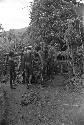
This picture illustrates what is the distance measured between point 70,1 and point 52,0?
165 centimetres

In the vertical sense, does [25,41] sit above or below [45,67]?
above

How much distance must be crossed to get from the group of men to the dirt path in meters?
0.68

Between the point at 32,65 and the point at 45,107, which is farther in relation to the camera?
the point at 32,65

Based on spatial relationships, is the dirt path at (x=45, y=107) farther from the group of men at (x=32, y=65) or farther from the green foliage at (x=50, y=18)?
the green foliage at (x=50, y=18)

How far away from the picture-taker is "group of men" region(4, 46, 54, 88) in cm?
1236

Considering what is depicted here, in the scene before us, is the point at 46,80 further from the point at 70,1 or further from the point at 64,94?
the point at 70,1

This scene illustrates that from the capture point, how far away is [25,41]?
1855cm

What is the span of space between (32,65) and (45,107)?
295 centimetres

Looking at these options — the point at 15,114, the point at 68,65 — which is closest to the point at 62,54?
the point at 68,65

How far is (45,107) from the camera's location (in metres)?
10.2

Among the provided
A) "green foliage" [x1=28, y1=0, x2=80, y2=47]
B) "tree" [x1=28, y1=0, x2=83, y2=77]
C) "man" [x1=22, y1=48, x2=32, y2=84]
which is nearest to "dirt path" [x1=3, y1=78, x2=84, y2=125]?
"man" [x1=22, y1=48, x2=32, y2=84]

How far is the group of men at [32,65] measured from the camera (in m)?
12.4

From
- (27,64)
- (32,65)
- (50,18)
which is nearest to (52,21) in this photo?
(50,18)

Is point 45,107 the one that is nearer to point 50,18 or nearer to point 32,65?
point 32,65
